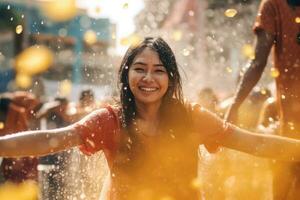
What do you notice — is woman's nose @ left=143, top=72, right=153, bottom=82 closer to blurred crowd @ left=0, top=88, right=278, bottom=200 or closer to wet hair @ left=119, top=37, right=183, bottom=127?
wet hair @ left=119, top=37, right=183, bottom=127

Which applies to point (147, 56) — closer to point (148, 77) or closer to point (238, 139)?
point (148, 77)

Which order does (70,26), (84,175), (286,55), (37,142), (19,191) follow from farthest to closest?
1. (70,26)
2. (19,191)
3. (84,175)
4. (286,55)
5. (37,142)

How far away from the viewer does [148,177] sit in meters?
3.46

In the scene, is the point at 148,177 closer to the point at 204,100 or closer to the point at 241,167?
the point at 241,167

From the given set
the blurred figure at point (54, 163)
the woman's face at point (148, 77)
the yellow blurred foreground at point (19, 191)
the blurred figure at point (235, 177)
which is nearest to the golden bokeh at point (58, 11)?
the blurred figure at point (54, 163)

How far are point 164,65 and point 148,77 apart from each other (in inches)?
5.7

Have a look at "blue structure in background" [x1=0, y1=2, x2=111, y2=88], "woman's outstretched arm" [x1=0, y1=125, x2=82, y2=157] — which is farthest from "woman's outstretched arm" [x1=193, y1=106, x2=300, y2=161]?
"blue structure in background" [x1=0, y1=2, x2=111, y2=88]

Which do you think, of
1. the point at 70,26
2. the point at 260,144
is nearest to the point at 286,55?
the point at 260,144

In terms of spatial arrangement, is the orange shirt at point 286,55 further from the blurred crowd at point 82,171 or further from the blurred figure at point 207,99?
the blurred figure at point 207,99

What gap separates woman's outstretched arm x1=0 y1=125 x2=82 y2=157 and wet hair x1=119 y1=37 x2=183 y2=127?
0.40 meters

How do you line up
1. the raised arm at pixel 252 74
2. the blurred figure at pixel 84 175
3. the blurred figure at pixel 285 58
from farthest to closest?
the blurred figure at pixel 84 175 < the raised arm at pixel 252 74 < the blurred figure at pixel 285 58

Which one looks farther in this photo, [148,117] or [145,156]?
[148,117]

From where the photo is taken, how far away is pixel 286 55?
4.14 metres

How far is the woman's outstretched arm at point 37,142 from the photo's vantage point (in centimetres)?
305
